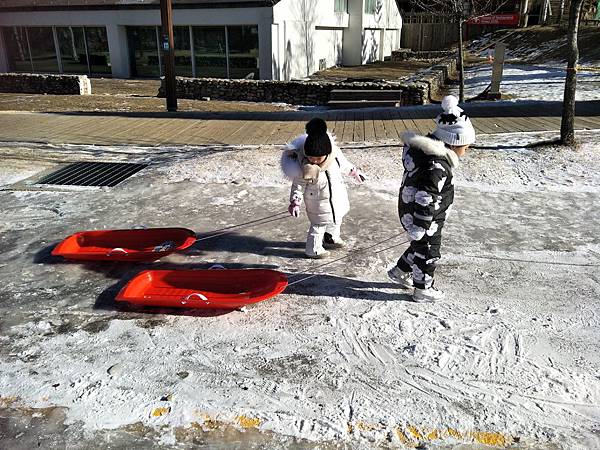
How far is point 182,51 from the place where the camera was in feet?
68.5

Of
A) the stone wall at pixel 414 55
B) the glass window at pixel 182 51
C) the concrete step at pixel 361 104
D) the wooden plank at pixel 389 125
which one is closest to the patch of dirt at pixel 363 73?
the glass window at pixel 182 51

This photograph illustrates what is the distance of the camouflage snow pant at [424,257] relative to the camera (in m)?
3.60

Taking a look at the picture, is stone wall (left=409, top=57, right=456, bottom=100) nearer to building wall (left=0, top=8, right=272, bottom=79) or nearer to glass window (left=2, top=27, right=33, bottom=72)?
building wall (left=0, top=8, right=272, bottom=79)

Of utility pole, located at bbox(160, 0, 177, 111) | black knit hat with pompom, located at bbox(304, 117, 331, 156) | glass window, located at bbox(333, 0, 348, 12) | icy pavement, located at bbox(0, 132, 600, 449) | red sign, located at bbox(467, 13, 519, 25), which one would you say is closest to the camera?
icy pavement, located at bbox(0, 132, 600, 449)

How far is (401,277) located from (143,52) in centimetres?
2117

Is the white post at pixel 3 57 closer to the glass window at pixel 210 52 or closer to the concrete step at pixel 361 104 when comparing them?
the glass window at pixel 210 52

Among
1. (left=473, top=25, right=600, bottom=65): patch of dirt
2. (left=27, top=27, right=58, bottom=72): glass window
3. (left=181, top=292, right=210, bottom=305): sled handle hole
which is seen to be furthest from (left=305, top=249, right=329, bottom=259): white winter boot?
(left=27, top=27, right=58, bottom=72): glass window

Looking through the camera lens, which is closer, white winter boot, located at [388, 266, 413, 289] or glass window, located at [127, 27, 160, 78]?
white winter boot, located at [388, 266, 413, 289]

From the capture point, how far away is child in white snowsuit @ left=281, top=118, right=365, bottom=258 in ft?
13.2

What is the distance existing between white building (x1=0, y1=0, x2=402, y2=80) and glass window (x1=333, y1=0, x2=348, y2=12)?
5 centimetres

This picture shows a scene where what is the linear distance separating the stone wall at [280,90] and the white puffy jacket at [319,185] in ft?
36.5

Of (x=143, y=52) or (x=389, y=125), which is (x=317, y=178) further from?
(x=143, y=52)

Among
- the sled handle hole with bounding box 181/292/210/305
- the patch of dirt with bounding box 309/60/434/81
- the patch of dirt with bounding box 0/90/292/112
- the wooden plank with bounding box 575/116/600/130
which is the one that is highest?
the patch of dirt with bounding box 309/60/434/81

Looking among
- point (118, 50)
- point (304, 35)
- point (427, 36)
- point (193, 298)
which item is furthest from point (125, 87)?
point (427, 36)
